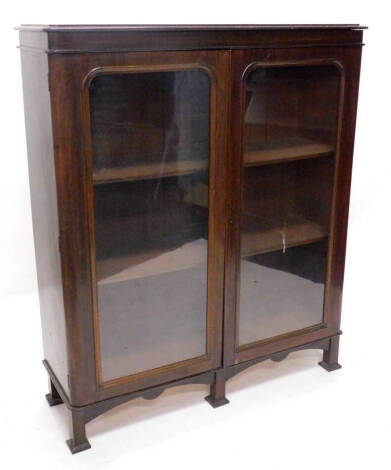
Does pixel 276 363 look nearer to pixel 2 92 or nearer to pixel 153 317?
pixel 153 317

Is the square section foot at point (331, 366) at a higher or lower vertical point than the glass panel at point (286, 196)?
lower

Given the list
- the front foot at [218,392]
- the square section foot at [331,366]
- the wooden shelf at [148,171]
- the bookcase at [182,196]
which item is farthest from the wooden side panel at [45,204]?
the square section foot at [331,366]

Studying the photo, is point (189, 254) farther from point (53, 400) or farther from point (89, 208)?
point (53, 400)

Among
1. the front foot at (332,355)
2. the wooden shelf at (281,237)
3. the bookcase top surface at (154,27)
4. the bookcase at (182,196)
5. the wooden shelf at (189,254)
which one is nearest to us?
the bookcase top surface at (154,27)

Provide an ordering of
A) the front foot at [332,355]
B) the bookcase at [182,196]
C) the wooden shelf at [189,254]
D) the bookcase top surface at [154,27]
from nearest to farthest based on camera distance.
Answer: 1. the bookcase top surface at [154,27]
2. the bookcase at [182,196]
3. the wooden shelf at [189,254]
4. the front foot at [332,355]

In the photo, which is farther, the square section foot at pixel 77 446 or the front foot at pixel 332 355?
the front foot at pixel 332 355

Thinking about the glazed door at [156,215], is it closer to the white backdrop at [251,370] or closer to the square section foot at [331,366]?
the white backdrop at [251,370]

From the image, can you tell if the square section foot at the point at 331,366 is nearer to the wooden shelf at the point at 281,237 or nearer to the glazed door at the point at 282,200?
the glazed door at the point at 282,200

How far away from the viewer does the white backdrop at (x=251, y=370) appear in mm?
1504

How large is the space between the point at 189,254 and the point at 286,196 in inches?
12.7

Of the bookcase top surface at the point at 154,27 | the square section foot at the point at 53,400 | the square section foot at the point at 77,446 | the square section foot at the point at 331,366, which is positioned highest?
the bookcase top surface at the point at 154,27

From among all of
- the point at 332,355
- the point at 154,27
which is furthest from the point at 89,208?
the point at 332,355

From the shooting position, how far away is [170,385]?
1.59 metres

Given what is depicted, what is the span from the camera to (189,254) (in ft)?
5.07
